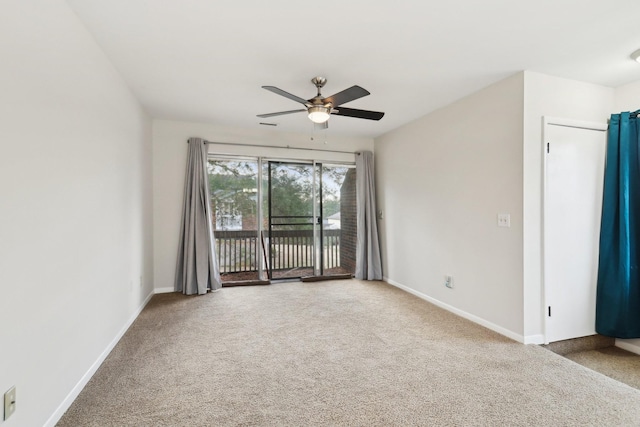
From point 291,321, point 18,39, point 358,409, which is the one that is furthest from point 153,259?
point 358,409

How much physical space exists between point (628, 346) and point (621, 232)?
1137mm

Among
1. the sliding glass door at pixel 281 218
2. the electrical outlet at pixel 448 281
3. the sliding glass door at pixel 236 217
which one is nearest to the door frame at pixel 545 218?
Result: the electrical outlet at pixel 448 281

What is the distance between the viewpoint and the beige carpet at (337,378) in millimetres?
1696

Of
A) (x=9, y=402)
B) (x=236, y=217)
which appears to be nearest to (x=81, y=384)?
(x=9, y=402)

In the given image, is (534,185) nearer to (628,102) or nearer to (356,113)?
(628,102)

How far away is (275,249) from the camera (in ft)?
15.9

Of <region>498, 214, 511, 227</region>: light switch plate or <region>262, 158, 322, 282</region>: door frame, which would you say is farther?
<region>262, 158, 322, 282</region>: door frame

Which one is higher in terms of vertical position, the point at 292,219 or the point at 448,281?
the point at 292,219

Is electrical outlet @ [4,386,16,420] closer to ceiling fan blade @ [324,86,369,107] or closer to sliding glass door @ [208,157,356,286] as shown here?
ceiling fan blade @ [324,86,369,107]

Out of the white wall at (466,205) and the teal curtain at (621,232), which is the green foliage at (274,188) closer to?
the white wall at (466,205)

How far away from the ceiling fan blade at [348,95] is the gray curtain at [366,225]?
244cm

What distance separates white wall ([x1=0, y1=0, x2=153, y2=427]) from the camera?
1.30 m

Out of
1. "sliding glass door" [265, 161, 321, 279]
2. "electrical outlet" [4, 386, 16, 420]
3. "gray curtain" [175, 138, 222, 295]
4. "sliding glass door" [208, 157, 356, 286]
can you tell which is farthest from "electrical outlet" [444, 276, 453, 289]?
"electrical outlet" [4, 386, 16, 420]

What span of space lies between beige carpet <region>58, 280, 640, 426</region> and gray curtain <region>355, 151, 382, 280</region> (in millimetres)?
1642
